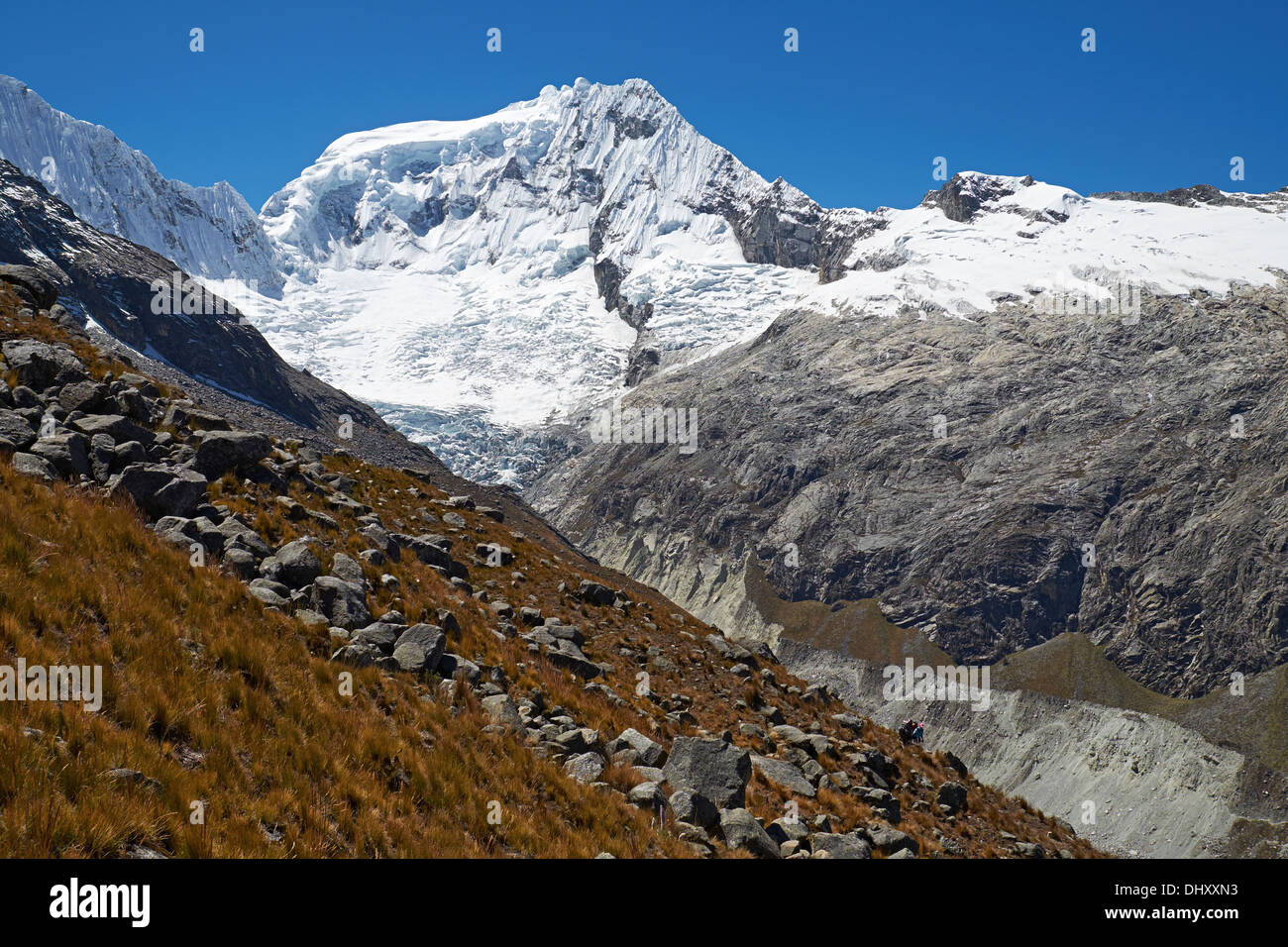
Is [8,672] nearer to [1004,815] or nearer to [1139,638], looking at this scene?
[1004,815]

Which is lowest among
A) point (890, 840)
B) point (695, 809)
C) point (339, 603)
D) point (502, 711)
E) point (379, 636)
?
point (890, 840)

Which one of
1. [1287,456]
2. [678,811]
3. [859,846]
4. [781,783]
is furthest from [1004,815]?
[1287,456]

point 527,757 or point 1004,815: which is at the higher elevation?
point 527,757

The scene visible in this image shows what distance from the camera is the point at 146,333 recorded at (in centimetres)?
18662

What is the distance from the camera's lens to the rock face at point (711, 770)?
44.7 ft

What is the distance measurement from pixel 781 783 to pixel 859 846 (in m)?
3.74

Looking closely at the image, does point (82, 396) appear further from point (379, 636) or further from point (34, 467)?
point (379, 636)

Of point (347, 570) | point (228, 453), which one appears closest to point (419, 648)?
point (347, 570)

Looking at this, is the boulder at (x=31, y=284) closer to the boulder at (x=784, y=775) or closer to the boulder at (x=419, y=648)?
the boulder at (x=419, y=648)

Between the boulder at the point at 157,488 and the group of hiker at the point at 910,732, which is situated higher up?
the boulder at the point at 157,488

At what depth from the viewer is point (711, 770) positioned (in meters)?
14.1

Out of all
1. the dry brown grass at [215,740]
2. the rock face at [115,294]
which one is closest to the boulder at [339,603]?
the dry brown grass at [215,740]
